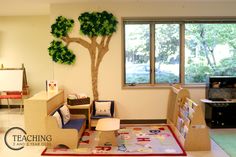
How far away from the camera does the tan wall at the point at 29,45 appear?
707 cm

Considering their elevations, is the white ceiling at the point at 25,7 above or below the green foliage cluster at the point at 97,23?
above

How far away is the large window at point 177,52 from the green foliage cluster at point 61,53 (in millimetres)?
1187

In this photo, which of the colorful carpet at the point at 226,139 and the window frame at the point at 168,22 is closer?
the colorful carpet at the point at 226,139

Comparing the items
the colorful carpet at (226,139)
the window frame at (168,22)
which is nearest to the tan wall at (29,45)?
the window frame at (168,22)

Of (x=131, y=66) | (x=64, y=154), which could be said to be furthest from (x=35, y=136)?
(x=131, y=66)

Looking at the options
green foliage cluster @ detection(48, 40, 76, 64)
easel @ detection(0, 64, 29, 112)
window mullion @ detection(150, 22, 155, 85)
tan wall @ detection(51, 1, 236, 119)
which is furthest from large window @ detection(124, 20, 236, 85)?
easel @ detection(0, 64, 29, 112)

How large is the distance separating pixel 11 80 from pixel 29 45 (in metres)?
1.06

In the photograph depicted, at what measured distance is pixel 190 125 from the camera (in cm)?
399

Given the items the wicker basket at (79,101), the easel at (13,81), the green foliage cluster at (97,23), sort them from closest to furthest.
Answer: the wicker basket at (79,101), the green foliage cluster at (97,23), the easel at (13,81)

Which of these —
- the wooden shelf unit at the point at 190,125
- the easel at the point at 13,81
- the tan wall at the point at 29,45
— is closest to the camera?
the wooden shelf unit at the point at 190,125

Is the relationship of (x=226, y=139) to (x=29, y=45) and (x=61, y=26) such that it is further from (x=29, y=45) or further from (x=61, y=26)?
(x=29, y=45)

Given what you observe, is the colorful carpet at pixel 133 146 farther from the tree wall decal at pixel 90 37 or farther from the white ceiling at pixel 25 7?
the white ceiling at pixel 25 7

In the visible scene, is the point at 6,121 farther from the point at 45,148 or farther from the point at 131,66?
the point at 131,66

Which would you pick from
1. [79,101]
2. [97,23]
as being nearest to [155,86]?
[79,101]
